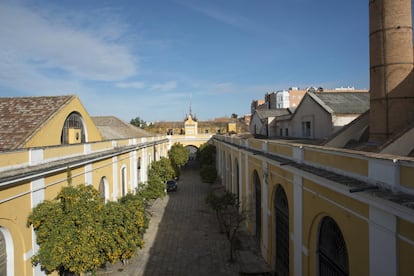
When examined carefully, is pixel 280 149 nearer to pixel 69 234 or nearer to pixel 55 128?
pixel 69 234

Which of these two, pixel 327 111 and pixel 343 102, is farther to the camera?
pixel 343 102

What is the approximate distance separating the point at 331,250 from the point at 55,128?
9832mm

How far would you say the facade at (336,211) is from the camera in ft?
14.3

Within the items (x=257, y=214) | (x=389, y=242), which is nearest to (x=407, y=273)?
(x=389, y=242)

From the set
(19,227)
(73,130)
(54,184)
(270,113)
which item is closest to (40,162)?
(54,184)

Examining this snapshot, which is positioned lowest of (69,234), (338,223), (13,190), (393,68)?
(69,234)

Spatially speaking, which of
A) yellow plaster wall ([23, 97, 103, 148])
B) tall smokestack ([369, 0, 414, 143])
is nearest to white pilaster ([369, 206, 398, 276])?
tall smokestack ([369, 0, 414, 143])

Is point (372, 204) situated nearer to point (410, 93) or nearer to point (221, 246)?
point (410, 93)

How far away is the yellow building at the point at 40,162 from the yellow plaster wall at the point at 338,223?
6.66m

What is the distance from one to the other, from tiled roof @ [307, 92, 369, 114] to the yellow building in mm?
11063

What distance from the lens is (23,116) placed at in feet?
36.9

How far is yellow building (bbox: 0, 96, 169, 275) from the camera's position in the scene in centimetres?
683

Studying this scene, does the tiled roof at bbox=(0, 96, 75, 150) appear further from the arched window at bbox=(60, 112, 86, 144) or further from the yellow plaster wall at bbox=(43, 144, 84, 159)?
the yellow plaster wall at bbox=(43, 144, 84, 159)

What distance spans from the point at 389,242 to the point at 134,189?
1678 centimetres
